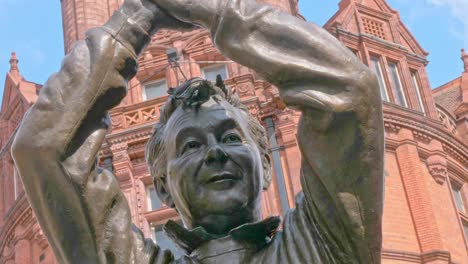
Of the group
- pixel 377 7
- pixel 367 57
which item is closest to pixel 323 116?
pixel 367 57

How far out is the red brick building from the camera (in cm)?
1565

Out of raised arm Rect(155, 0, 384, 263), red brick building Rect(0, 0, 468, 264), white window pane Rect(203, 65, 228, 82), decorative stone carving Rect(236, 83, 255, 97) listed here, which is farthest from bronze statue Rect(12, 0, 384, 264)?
white window pane Rect(203, 65, 228, 82)

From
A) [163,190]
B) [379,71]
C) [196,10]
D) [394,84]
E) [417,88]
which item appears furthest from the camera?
[417,88]

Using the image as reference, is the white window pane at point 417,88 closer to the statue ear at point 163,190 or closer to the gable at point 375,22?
the gable at point 375,22

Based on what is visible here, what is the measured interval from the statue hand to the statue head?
0.24 metres

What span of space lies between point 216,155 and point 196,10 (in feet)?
1.06

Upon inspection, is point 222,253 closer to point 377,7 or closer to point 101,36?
point 101,36

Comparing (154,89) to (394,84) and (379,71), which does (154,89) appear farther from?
(394,84)

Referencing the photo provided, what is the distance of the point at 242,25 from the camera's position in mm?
1933

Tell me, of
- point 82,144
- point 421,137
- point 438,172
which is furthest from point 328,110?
point 421,137

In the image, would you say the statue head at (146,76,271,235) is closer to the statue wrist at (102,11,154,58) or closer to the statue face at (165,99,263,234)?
the statue face at (165,99,263,234)

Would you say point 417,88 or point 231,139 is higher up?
point 417,88

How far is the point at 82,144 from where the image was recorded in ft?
6.53

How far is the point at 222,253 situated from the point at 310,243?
0.20 metres
